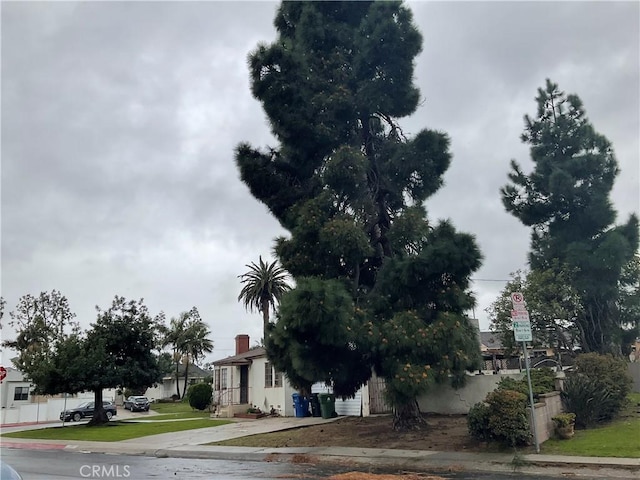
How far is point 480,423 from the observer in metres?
13.5

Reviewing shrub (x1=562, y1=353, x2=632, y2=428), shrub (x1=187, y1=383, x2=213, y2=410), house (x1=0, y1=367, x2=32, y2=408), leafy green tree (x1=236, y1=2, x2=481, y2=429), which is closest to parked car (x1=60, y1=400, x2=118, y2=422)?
shrub (x1=187, y1=383, x2=213, y2=410)

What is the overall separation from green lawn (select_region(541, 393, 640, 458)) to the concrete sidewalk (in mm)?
612

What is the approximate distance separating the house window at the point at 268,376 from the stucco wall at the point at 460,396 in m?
11.7

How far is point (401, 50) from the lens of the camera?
1783cm

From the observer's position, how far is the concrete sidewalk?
1098 cm

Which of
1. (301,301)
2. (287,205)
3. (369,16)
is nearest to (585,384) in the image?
(301,301)

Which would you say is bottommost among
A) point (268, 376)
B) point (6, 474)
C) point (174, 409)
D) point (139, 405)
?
point (174, 409)

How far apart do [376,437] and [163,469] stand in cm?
652

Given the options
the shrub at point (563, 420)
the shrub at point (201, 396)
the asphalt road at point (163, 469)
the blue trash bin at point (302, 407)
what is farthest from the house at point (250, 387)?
the shrub at point (563, 420)

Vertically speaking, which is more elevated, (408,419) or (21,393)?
(21,393)

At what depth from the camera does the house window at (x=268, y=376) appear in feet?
100

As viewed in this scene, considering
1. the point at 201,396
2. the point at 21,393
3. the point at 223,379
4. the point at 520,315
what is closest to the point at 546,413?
the point at 520,315

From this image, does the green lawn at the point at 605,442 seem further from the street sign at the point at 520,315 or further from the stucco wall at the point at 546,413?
the street sign at the point at 520,315

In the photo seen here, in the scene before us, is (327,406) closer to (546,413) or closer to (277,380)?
(277,380)
